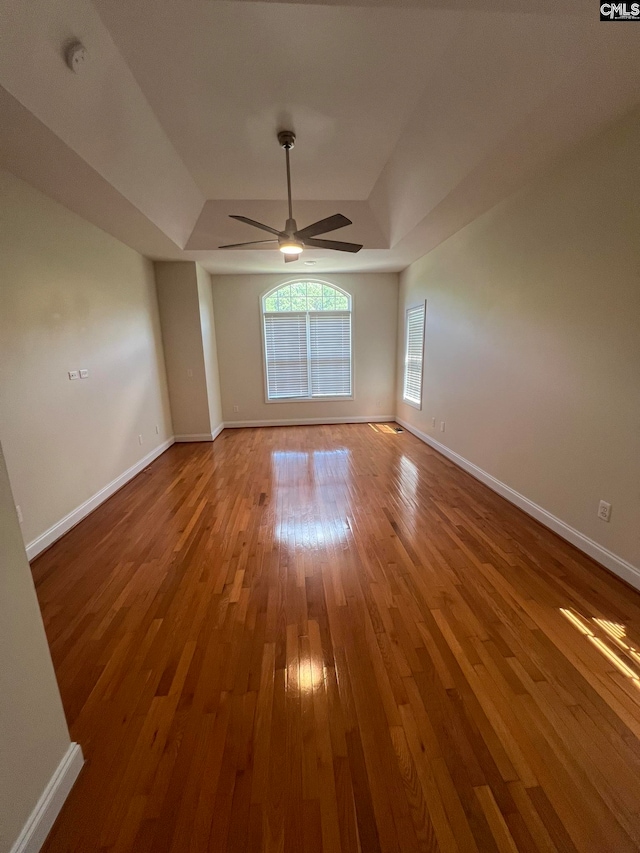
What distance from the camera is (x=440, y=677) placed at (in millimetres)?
1483

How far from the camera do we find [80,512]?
3.03 metres

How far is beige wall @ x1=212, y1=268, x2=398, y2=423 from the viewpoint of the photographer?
19.3 ft

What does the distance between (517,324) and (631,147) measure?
1267mm

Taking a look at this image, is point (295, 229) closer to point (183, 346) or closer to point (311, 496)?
point (311, 496)

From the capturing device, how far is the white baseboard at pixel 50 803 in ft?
3.04

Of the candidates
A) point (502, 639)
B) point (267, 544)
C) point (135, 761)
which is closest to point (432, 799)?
point (502, 639)

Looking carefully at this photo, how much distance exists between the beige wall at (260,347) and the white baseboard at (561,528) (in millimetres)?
2672

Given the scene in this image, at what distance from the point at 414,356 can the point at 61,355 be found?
4.67 meters

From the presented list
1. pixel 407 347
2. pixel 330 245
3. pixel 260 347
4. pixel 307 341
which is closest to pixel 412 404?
pixel 407 347

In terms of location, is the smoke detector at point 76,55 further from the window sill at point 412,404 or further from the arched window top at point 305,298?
the window sill at point 412,404

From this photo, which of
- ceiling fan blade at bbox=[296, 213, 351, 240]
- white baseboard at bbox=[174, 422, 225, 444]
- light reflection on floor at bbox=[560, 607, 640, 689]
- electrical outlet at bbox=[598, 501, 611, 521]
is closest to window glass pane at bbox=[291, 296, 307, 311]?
white baseboard at bbox=[174, 422, 225, 444]

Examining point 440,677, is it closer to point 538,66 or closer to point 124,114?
point 538,66

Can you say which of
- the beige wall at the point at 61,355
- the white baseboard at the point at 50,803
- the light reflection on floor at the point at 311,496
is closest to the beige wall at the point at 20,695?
the white baseboard at the point at 50,803

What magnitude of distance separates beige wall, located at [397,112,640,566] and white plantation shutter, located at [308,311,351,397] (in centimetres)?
265
